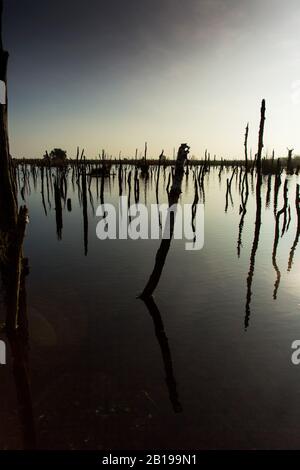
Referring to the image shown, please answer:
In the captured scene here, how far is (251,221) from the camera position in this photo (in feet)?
70.0

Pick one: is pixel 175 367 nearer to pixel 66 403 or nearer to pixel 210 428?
pixel 210 428

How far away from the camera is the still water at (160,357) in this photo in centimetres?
468

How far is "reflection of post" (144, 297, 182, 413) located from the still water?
0.02 metres

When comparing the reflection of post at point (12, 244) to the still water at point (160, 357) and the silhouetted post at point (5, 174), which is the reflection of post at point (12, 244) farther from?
the still water at point (160, 357)

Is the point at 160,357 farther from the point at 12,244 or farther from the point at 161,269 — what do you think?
the point at 12,244

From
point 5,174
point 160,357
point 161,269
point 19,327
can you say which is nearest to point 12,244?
point 5,174

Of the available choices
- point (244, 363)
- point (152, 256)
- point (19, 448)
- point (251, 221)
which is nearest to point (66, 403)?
point (19, 448)

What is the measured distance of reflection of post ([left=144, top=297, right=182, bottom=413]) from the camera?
17.5 feet

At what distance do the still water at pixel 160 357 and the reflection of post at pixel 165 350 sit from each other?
0.02 metres

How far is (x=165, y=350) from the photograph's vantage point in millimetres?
6785

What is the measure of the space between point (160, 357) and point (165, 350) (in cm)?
29

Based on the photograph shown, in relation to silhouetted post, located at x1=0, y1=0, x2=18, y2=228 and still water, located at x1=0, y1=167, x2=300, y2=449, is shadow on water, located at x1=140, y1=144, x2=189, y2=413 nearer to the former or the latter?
still water, located at x1=0, y1=167, x2=300, y2=449

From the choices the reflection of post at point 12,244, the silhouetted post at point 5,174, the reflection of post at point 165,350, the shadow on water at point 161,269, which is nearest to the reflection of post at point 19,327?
the reflection of post at point 12,244

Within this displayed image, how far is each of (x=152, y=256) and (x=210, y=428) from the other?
9.05 metres
